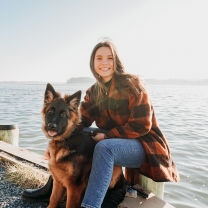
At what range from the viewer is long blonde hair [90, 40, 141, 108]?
10.7ft

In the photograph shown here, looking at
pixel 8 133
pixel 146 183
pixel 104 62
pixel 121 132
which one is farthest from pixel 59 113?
pixel 8 133

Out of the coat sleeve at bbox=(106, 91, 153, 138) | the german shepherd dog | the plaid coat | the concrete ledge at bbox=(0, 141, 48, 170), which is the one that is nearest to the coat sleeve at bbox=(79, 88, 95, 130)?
the german shepherd dog

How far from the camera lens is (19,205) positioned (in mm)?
3564

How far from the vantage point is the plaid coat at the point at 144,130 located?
10.0 feet

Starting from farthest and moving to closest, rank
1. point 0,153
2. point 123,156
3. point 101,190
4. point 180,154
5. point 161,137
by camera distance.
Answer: point 180,154
point 0,153
point 161,137
point 123,156
point 101,190

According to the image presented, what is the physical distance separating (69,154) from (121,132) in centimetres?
73

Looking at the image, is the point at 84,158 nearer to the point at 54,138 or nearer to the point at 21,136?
the point at 54,138

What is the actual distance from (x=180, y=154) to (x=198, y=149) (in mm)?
785

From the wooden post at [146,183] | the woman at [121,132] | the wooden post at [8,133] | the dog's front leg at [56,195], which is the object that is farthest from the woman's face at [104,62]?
the wooden post at [8,133]

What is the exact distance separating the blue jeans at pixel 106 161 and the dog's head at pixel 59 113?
24.1 inches

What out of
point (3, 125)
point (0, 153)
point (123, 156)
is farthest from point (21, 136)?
point (123, 156)

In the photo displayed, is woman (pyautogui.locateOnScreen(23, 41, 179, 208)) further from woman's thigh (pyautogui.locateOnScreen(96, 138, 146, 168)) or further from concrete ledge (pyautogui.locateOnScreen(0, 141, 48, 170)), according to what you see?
concrete ledge (pyautogui.locateOnScreen(0, 141, 48, 170))

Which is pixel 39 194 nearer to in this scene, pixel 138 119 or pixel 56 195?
pixel 56 195

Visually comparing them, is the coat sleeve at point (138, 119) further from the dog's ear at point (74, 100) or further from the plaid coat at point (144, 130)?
the dog's ear at point (74, 100)
